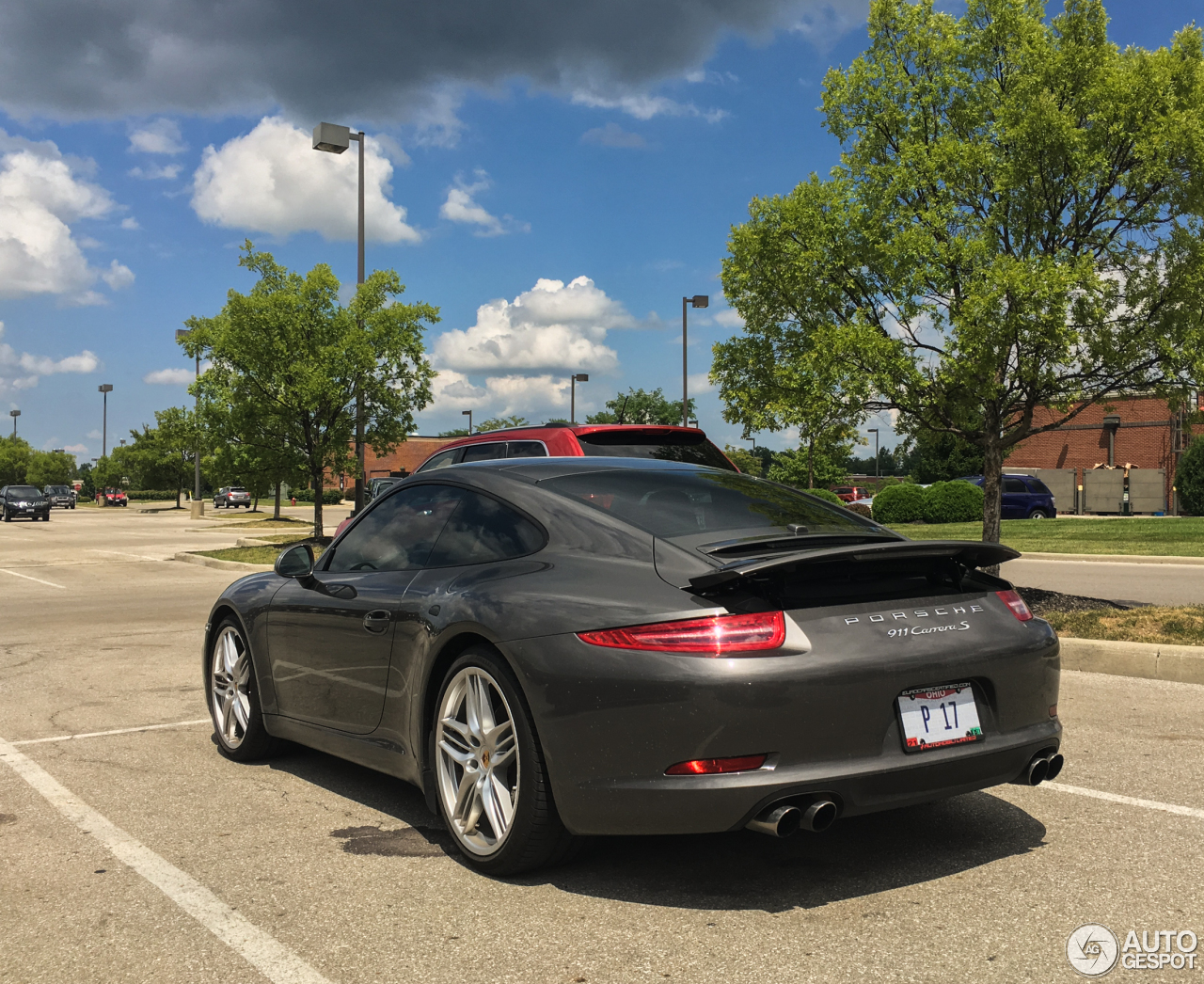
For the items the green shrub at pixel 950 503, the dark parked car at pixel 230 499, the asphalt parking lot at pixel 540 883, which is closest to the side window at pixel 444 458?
the asphalt parking lot at pixel 540 883

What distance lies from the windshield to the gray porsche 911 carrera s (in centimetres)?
2

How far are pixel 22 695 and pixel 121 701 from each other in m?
0.84

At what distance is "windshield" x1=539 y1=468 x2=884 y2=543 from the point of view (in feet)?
13.6

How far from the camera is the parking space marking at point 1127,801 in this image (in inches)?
181

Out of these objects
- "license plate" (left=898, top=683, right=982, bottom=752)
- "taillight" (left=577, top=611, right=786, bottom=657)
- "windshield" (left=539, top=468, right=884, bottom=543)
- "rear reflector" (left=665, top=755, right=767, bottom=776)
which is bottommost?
"rear reflector" (left=665, top=755, right=767, bottom=776)

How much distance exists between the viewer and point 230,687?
227 inches

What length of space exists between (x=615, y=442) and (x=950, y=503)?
86.2 feet

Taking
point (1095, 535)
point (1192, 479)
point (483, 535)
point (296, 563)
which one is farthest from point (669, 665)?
point (1192, 479)

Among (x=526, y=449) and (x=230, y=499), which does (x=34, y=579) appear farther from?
(x=230, y=499)

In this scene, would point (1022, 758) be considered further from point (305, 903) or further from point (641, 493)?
point (305, 903)

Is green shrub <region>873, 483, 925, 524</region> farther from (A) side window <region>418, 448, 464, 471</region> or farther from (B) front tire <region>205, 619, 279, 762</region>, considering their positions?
(B) front tire <region>205, 619, 279, 762</region>

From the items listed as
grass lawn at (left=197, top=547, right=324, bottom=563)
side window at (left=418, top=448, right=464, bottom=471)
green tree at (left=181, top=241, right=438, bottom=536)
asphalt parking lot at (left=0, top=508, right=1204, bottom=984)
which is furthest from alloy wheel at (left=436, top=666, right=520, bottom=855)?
green tree at (left=181, top=241, right=438, bottom=536)

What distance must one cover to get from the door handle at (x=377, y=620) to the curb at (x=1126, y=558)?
16.6 metres

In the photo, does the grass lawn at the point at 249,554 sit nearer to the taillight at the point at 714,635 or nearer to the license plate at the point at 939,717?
the taillight at the point at 714,635
